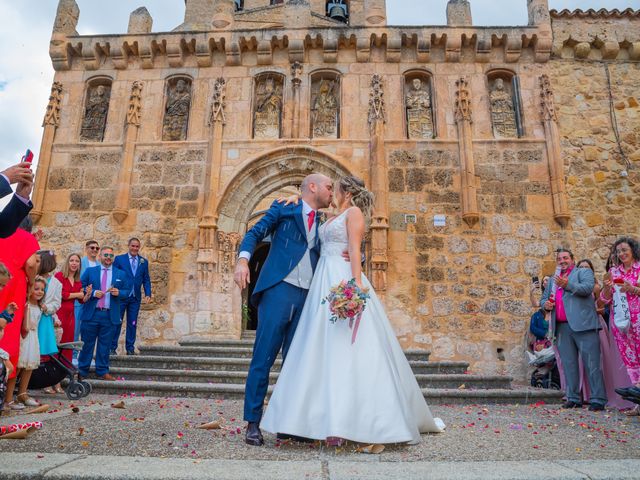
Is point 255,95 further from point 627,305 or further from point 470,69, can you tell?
point 627,305

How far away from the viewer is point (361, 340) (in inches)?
120

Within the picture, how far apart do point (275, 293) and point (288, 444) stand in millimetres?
977

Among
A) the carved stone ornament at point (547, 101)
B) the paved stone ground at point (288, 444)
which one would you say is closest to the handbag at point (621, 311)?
the paved stone ground at point (288, 444)

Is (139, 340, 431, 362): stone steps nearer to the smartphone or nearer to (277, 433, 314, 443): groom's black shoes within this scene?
(277, 433, 314, 443): groom's black shoes

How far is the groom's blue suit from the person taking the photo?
3121mm

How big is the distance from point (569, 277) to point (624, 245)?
756 mm

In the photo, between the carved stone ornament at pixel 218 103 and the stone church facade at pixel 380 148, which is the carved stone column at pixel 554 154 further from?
the carved stone ornament at pixel 218 103

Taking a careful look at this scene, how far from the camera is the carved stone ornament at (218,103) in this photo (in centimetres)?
1021

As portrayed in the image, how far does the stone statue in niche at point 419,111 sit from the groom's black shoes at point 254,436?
27.2 ft

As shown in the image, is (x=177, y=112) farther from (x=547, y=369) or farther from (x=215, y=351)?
(x=547, y=369)

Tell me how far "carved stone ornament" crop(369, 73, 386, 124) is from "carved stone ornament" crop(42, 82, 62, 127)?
7015mm

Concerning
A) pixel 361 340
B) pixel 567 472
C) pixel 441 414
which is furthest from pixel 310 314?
pixel 441 414

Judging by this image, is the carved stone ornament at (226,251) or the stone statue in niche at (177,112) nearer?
the carved stone ornament at (226,251)

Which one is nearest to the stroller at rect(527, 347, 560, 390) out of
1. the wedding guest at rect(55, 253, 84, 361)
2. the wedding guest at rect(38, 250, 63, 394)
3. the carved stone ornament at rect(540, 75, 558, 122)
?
the carved stone ornament at rect(540, 75, 558, 122)
